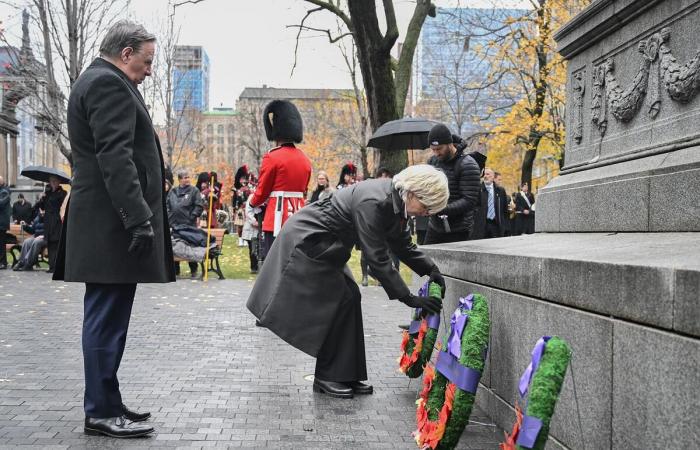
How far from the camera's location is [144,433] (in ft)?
14.2

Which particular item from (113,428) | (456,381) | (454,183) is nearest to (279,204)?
(454,183)

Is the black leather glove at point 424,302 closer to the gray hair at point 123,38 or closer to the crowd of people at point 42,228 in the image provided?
the gray hair at point 123,38

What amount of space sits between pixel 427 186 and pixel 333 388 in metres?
1.76

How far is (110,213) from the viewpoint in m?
4.32

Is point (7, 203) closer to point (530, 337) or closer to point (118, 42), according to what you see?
point (118, 42)

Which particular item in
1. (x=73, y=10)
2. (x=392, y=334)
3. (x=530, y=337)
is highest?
(x=73, y=10)

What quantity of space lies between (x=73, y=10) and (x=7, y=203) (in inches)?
269

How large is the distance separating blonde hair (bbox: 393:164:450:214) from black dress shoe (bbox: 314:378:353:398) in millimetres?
1563

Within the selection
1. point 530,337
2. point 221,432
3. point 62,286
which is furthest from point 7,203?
point 530,337

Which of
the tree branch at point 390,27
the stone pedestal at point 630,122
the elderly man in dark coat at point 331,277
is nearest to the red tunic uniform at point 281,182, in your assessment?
the stone pedestal at point 630,122

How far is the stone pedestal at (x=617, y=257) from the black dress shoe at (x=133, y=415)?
2.17m

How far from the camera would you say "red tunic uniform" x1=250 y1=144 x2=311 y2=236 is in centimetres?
883

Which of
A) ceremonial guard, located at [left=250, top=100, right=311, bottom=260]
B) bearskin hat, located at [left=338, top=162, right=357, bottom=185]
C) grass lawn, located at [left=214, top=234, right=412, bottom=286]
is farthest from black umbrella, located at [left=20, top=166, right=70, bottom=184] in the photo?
ceremonial guard, located at [left=250, top=100, right=311, bottom=260]

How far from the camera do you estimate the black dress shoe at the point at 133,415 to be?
15.0 ft
